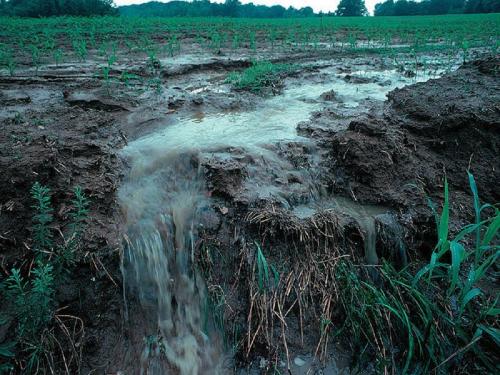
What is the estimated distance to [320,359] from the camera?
214 cm

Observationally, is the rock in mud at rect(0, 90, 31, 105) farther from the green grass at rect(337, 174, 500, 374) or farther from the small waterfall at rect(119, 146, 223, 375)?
the green grass at rect(337, 174, 500, 374)

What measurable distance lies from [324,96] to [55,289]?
4.40 m

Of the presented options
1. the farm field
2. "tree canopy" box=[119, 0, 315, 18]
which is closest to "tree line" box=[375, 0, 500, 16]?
"tree canopy" box=[119, 0, 315, 18]

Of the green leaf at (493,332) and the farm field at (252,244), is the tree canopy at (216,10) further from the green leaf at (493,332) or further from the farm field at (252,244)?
the green leaf at (493,332)

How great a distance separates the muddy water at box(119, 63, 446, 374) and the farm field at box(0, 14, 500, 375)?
0.04 ft

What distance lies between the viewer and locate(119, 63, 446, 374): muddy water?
7.47 ft

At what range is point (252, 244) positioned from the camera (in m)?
2.45

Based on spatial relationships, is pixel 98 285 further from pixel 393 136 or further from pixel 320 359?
pixel 393 136

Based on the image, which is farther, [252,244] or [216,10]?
[216,10]

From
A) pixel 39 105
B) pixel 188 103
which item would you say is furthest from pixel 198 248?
pixel 39 105

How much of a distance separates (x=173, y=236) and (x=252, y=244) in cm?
62

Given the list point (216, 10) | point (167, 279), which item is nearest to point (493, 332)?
point (167, 279)

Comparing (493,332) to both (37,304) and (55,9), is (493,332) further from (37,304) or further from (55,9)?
(55,9)

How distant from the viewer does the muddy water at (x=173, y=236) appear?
2.28 meters
